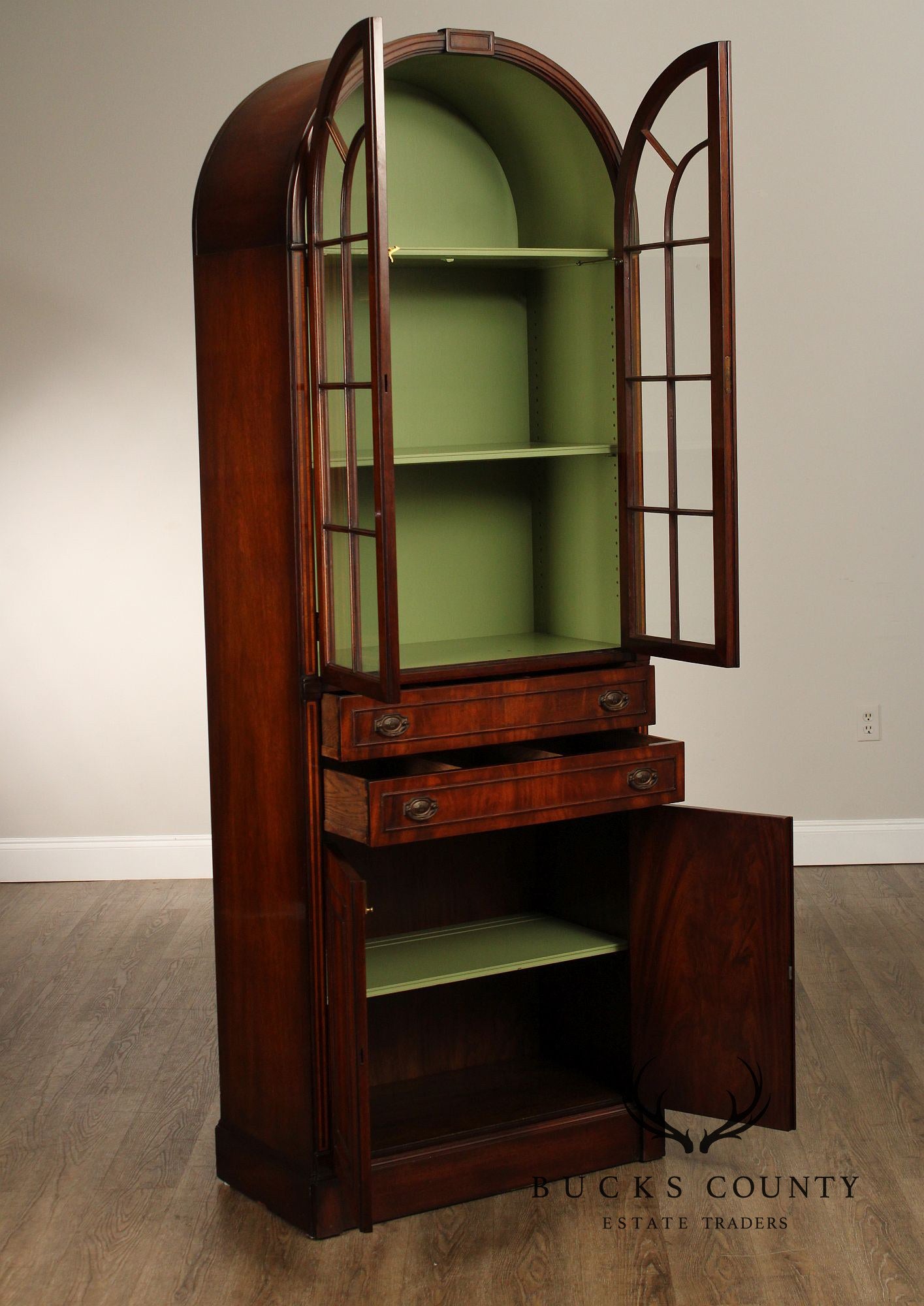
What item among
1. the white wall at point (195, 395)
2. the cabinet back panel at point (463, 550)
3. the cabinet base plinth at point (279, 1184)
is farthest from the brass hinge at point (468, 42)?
the white wall at point (195, 395)

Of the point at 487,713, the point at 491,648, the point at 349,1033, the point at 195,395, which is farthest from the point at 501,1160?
the point at 195,395

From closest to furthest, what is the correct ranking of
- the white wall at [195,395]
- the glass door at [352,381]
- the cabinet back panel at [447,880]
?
1. the glass door at [352,381]
2. the cabinet back panel at [447,880]
3. the white wall at [195,395]

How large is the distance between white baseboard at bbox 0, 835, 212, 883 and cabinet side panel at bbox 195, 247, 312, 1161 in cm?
217

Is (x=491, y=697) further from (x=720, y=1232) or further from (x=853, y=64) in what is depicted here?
(x=853, y=64)

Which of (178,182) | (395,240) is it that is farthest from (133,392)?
A: (395,240)

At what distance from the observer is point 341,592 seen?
239 centimetres

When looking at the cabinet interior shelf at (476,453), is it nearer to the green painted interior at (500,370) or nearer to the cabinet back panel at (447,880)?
the green painted interior at (500,370)

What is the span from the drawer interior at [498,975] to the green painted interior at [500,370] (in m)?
0.45

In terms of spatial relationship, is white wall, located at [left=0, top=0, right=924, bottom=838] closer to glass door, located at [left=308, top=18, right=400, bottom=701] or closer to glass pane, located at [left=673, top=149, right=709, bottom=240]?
glass pane, located at [left=673, top=149, right=709, bottom=240]

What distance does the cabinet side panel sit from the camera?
7.98 feet

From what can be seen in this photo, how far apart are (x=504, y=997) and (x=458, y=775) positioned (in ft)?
2.51

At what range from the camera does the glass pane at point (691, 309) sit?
2498 millimetres

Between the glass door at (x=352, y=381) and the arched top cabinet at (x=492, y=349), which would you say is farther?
the arched top cabinet at (x=492, y=349)

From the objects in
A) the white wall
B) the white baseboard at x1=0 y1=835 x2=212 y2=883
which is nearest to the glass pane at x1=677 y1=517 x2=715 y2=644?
the white wall
